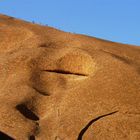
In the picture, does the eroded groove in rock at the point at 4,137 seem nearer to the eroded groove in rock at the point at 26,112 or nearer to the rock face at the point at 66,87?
the rock face at the point at 66,87

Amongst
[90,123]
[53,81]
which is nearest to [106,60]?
[53,81]

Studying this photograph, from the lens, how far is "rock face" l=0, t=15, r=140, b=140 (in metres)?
13.9

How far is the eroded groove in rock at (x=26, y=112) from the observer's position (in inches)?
569

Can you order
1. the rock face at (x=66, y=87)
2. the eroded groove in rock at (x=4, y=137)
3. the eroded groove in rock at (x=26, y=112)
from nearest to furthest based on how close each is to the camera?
the eroded groove in rock at (x=4, y=137), the rock face at (x=66, y=87), the eroded groove in rock at (x=26, y=112)

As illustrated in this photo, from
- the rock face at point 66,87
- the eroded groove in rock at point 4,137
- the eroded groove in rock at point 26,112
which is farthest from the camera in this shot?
the eroded groove in rock at point 26,112

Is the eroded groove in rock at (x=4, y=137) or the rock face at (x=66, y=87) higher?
the rock face at (x=66, y=87)

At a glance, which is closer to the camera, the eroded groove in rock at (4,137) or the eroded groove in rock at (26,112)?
the eroded groove in rock at (4,137)

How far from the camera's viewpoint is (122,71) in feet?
52.1

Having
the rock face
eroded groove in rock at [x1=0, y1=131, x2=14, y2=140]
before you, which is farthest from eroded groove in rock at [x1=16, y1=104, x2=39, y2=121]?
eroded groove in rock at [x1=0, y1=131, x2=14, y2=140]

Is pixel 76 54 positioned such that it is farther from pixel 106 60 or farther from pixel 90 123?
pixel 90 123

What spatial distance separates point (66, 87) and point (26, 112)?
1828mm

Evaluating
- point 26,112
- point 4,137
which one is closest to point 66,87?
point 26,112

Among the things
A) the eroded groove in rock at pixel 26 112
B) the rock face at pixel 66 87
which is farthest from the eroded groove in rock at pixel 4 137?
the eroded groove in rock at pixel 26 112

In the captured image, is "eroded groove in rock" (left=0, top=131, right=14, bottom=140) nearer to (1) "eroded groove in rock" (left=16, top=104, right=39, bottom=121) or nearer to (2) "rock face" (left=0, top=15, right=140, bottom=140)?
(2) "rock face" (left=0, top=15, right=140, bottom=140)
